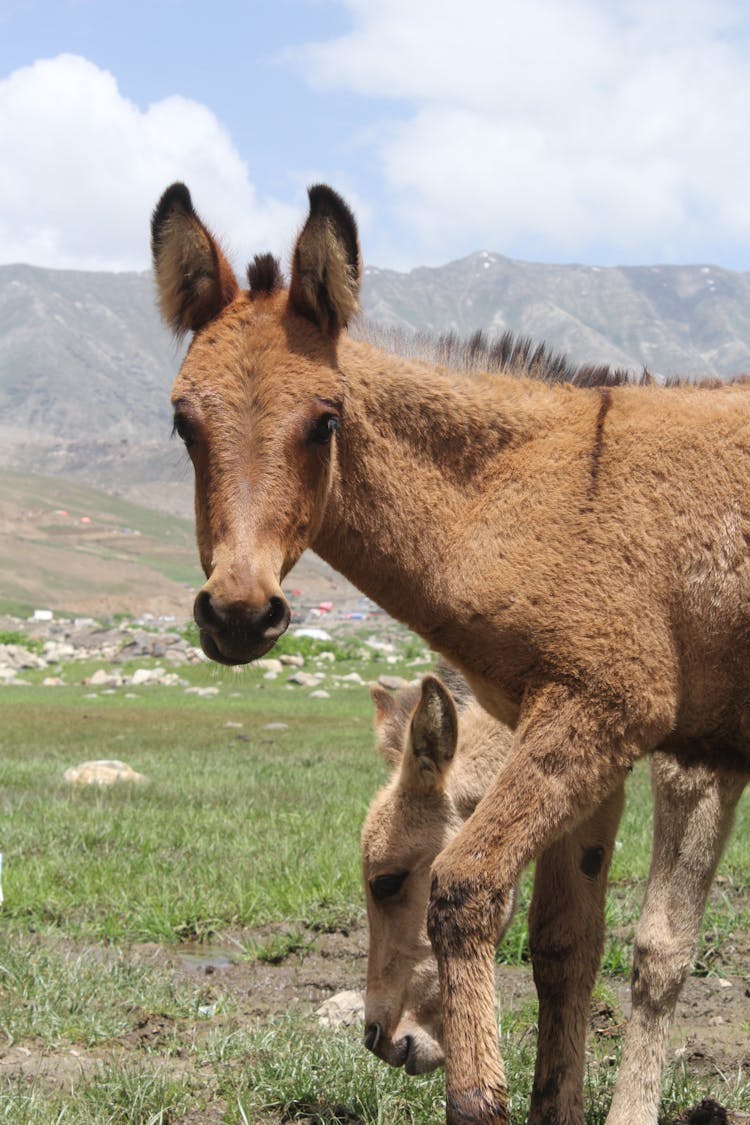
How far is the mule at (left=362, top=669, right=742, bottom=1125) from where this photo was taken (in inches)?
188

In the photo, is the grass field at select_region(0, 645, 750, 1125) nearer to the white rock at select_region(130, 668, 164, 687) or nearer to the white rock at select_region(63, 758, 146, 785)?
the white rock at select_region(63, 758, 146, 785)

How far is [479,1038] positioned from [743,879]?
553cm

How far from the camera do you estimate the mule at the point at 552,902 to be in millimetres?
4770

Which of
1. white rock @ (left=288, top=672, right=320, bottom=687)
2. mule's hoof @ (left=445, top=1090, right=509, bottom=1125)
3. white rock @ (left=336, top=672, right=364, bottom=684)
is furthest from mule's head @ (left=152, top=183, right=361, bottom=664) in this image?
white rock @ (left=336, top=672, right=364, bottom=684)

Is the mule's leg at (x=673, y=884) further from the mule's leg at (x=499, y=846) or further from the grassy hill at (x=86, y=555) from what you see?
the grassy hill at (x=86, y=555)

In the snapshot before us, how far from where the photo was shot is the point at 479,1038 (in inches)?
146

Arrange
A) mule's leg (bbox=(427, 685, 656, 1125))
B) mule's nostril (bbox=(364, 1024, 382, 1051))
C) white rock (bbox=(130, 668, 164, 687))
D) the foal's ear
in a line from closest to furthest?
mule's leg (bbox=(427, 685, 656, 1125)), mule's nostril (bbox=(364, 1024, 382, 1051)), the foal's ear, white rock (bbox=(130, 668, 164, 687))

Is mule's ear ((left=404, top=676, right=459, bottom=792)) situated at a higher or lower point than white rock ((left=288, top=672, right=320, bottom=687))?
higher

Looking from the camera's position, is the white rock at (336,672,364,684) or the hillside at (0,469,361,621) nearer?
the white rock at (336,672,364,684)

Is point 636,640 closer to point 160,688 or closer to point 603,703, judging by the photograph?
point 603,703

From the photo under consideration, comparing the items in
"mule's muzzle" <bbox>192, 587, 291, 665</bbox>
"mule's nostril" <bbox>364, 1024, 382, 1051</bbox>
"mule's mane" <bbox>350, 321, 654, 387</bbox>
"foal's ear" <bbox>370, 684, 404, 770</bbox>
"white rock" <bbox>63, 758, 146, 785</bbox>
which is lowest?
"white rock" <bbox>63, 758, 146, 785</bbox>

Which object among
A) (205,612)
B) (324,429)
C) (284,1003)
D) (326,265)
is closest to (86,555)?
(284,1003)

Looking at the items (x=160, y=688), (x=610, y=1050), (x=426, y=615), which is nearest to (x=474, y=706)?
(x=610, y=1050)

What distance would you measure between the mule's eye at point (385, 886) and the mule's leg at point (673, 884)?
1.17 meters
